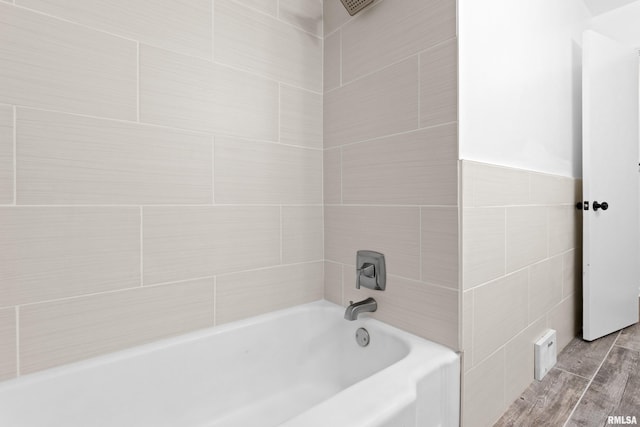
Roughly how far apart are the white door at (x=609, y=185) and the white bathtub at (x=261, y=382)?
53.2 inches

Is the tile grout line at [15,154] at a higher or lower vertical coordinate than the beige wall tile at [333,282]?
higher

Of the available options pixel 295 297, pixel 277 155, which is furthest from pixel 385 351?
pixel 277 155

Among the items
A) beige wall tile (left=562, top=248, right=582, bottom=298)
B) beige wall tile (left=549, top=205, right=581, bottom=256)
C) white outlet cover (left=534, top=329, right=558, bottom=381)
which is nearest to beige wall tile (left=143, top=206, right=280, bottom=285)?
white outlet cover (left=534, top=329, right=558, bottom=381)

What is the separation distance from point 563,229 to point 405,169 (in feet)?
3.79

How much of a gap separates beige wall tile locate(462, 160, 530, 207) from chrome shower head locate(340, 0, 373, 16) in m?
0.75

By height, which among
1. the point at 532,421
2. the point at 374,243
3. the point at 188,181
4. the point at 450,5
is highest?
the point at 450,5

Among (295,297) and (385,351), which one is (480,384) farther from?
(295,297)

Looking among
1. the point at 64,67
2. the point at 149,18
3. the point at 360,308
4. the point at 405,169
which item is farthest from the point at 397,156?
the point at 64,67

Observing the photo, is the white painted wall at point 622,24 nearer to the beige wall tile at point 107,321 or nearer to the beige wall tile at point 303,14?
the beige wall tile at point 303,14

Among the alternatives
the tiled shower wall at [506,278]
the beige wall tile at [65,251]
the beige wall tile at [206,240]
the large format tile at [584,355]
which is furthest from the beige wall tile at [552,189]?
the beige wall tile at [65,251]

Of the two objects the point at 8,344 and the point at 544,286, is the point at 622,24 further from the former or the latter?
the point at 8,344

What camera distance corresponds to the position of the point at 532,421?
1.13 meters

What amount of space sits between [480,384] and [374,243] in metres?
0.59

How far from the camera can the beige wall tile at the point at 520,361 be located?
1.22 m
